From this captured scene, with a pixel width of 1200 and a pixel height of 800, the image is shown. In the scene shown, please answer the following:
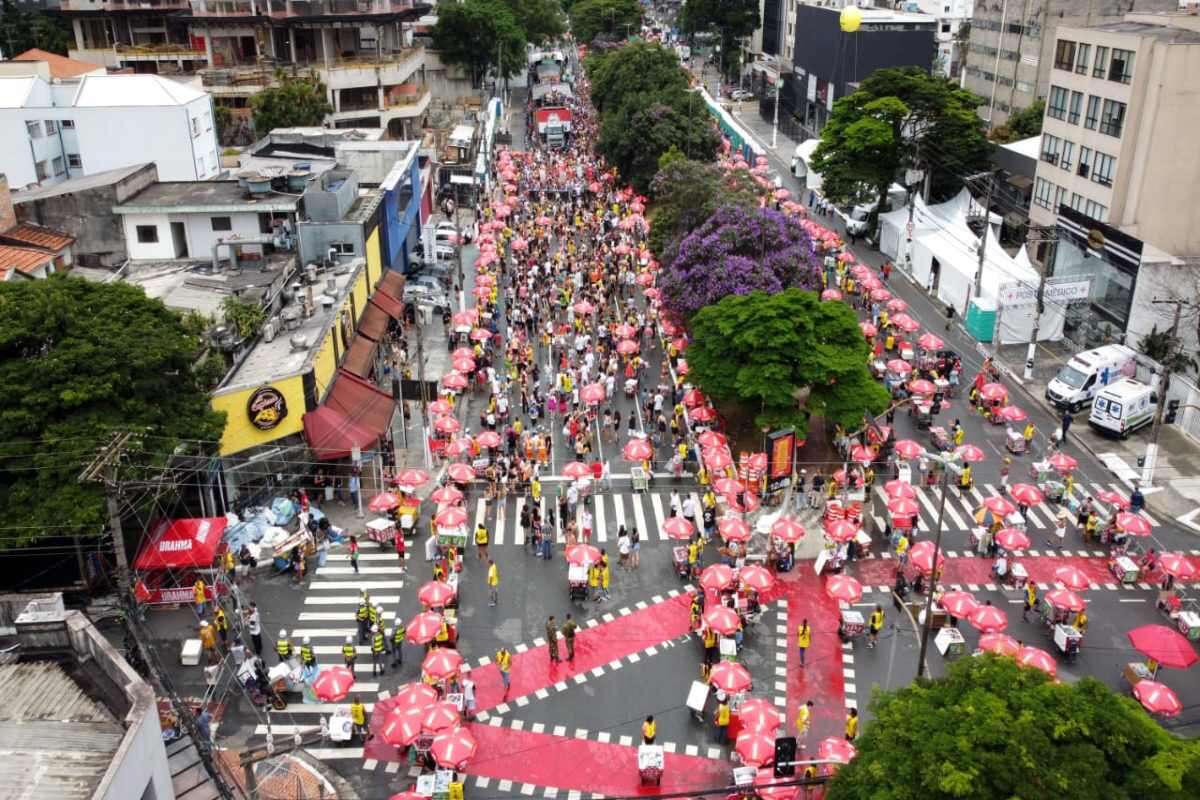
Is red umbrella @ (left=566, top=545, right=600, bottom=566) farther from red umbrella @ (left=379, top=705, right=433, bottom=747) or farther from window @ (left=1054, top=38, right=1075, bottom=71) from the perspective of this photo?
window @ (left=1054, top=38, right=1075, bottom=71)

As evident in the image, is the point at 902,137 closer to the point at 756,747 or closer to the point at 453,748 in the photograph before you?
the point at 756,747

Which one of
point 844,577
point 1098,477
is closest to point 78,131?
point 844,577

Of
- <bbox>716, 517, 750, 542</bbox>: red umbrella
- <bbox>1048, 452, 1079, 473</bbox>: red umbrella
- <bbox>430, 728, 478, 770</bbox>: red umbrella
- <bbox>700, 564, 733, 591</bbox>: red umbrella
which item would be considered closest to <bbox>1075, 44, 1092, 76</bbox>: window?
<bbox>1048, 452, 1079, 473</bbox>: red umbrella

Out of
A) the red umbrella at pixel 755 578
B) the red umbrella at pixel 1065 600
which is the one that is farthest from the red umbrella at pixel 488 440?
the red umbrella at pixel 1065 600

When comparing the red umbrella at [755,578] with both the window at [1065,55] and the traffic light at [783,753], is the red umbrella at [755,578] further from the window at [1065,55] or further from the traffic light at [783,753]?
the window at [1065,55]

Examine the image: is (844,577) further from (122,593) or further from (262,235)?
(262,235)

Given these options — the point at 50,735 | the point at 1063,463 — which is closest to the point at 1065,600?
the point at 1063,463
